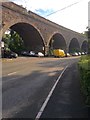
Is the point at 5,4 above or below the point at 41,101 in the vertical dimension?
above

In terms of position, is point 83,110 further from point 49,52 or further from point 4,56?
point 49,52

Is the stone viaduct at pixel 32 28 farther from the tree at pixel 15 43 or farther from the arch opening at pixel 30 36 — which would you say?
the tree at pixel 15 43

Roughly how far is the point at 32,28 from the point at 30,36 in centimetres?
544

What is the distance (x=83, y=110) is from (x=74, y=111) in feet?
1.19

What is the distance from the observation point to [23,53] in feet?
242

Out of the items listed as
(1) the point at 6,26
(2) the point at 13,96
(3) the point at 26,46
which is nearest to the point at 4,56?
(1) the point at 6,26

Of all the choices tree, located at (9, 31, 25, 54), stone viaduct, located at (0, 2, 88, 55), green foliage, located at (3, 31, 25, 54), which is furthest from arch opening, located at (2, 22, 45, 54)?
tree, located at (9, 31, 25, 54)

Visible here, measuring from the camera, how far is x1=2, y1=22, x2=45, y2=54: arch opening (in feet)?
223

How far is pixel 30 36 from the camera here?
2891 inches

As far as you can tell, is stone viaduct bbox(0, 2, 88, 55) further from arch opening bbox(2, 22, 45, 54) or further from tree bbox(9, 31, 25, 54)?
tree bbox(9, 31, 25, 54)

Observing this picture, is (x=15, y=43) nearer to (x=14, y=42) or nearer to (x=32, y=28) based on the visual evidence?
(x=14, y=42)

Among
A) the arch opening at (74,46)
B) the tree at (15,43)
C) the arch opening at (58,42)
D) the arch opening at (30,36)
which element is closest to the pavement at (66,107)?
the arch opening at (30,36)

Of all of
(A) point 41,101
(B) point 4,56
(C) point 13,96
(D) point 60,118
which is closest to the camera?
(D) point 60,118

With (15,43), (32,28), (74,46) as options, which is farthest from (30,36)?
(74,46)
